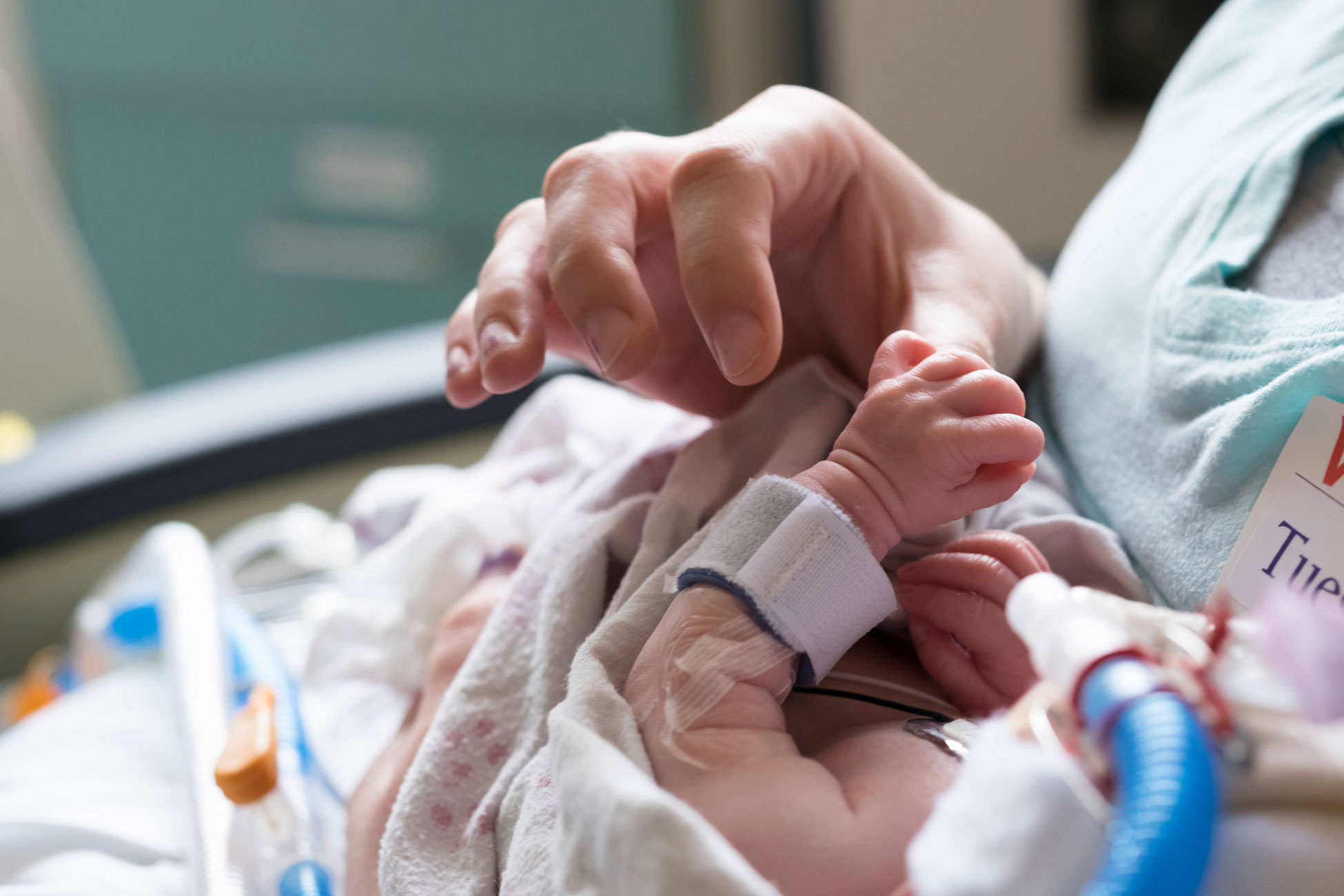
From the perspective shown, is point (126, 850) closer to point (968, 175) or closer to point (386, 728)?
point (386, 728)

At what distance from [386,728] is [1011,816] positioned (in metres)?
0.46

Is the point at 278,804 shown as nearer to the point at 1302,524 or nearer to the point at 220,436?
the point at 1302,524

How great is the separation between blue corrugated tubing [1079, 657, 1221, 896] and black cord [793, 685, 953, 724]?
16 cm

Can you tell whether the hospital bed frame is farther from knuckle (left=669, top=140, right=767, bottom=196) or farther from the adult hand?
knuckle (left=669, top=140, right=767, bottom=196)

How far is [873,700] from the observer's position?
41cm

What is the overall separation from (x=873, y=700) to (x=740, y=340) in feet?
0.50

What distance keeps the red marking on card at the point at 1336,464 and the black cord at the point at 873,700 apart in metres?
0.16

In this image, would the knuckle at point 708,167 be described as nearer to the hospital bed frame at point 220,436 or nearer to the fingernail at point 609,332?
the fingernail at point 609,332

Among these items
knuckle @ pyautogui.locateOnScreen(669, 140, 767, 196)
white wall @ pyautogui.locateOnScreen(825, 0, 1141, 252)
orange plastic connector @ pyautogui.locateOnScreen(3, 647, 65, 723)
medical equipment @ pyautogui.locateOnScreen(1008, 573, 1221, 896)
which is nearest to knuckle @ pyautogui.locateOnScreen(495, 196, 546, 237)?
knuckle @ pyautogui.locateOnScreen(669, 140, 767, 196)

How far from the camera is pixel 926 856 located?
25cm

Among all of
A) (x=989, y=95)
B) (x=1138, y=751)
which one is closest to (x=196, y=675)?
(x=1138, y=751)

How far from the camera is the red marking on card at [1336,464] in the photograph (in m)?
0.36

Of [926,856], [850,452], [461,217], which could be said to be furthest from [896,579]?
[461,217]

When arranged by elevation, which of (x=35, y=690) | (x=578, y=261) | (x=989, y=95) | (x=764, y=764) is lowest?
(x=35, y=690)
